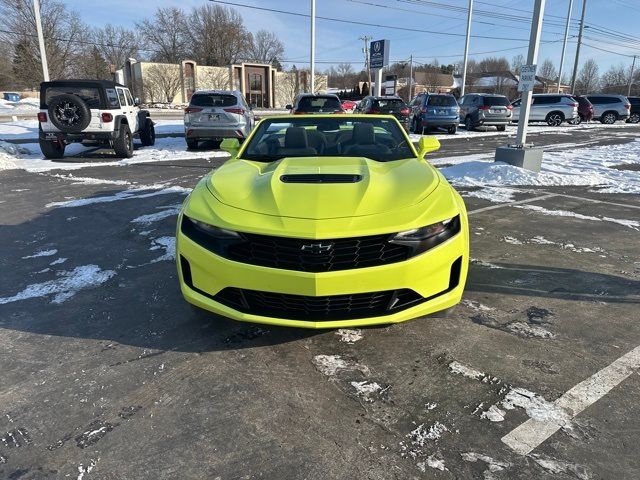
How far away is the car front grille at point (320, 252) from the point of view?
101 inches

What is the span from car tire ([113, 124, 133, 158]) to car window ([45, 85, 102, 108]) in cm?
92

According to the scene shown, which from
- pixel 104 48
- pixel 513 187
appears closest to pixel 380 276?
pixel 513 187

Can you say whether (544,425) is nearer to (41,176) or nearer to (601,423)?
(601,423)

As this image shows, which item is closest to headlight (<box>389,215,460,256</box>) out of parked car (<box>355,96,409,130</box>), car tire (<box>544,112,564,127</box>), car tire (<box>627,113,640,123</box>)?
parked car (<box>355,96,409,130</box>)

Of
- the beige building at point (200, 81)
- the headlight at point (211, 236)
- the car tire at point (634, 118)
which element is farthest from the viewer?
the beige building at point (200, 81)

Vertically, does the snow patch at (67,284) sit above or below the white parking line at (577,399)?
below

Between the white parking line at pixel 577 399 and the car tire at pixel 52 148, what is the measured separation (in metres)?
13.0

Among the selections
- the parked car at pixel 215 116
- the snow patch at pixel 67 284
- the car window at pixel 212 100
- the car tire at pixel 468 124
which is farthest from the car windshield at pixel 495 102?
the snow patch at pixel 67 284

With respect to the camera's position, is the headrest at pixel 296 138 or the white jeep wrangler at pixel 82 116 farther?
the white jeep wrangler at pixel 82 116

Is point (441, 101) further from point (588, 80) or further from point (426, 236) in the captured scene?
point (588, 80)

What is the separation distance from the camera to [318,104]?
14375 mm

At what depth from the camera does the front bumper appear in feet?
A: 8.34

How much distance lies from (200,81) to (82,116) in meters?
49.5

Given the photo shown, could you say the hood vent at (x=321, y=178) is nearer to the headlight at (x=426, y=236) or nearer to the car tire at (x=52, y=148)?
the headlight at (x=426, y=236)
